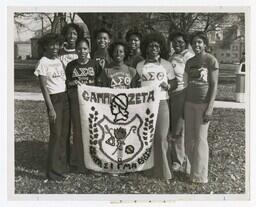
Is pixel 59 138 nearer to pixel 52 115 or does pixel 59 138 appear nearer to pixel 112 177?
pixel 52 115

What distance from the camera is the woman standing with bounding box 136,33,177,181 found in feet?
6.78

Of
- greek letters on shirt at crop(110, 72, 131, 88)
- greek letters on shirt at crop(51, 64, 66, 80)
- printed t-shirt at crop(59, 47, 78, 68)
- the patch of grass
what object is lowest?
the patch of grass

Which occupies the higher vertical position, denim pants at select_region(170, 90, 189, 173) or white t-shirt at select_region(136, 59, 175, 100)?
white t-shirt at select_region(136, 59, 175, 100)

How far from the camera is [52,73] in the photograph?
6.76ft

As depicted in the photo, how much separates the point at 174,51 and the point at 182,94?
0.19 metres

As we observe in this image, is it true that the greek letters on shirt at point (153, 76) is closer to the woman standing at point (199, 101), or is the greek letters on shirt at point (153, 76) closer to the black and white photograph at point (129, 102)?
the black and white photograph at point (129, 102)

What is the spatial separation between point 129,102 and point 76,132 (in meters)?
0.26

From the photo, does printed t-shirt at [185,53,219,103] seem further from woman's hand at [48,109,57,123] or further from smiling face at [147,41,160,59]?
woman's hand at [48,109,57,123]

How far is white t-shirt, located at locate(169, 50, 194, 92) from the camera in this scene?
6.80 ft

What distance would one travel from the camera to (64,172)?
2084mm

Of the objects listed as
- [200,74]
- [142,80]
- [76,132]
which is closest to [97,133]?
[76,132]

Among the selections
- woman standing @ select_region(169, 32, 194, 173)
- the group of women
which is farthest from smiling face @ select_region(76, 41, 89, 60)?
woman standing @ select_region(169, 32, 194, 173)
